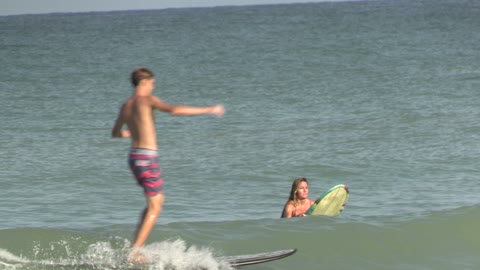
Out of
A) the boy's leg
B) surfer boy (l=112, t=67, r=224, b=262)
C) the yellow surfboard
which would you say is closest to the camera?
surfer boy (l=112, t=67, r=224, b=262)

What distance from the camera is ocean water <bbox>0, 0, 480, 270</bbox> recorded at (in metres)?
10.1

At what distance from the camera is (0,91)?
101 ft

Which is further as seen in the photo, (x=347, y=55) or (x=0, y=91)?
(x=347, y=55)

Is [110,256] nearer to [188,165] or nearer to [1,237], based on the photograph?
[1,237]

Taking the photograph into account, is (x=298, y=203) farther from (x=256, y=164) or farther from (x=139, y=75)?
(x=256, y=164)

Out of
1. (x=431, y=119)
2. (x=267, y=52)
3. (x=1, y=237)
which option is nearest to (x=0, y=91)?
(x=431, y=119)

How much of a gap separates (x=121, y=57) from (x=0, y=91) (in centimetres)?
1667

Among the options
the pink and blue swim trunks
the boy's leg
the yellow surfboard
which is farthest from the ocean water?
the pink and blue swim trunks

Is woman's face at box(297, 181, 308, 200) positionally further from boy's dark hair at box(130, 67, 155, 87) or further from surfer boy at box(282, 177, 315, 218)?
boy's dark hair at box(130, 67, 155, 87)

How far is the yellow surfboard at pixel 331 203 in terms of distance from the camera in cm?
1120

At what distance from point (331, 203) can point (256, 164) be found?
17.1 ft

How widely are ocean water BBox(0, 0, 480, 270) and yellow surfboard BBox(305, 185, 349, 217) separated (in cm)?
13

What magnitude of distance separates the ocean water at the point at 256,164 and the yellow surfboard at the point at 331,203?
0.13 metres

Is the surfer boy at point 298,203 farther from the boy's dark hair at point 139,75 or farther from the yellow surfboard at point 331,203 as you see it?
the boy's dark hair at point 139,75
